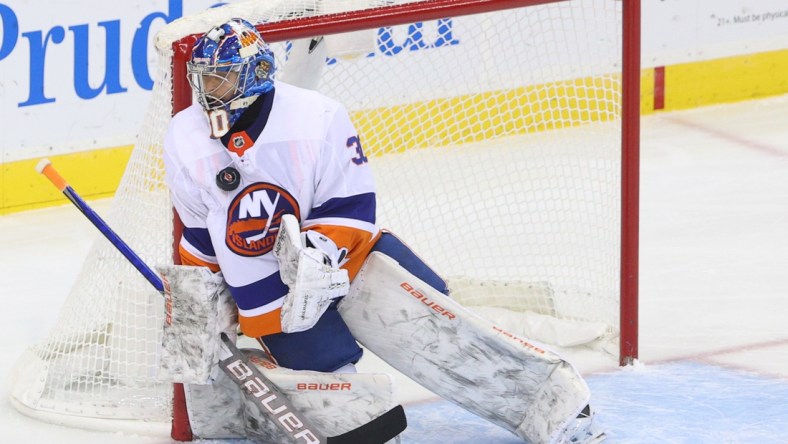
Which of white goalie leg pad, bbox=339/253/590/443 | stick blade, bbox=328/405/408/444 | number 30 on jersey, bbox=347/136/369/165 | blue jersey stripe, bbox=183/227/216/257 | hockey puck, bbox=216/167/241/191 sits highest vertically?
number 30 on jersey, bbox=347/136/369/165

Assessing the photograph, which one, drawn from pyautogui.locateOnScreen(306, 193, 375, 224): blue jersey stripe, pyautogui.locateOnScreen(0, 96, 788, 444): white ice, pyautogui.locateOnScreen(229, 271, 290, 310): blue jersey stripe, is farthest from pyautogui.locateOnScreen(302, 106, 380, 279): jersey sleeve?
pyautogui.locateOnScreen(0, 96, 788, 444): white ice

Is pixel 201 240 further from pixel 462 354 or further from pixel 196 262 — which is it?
pixel 462 354

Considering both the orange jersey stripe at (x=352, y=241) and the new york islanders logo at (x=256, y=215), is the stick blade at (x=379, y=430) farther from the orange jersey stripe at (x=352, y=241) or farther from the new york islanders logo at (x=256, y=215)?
the new york islanders logo at (x=256, y=215)

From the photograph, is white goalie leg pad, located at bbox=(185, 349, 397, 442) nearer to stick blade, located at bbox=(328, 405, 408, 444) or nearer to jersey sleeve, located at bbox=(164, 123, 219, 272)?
stick blade, located at bbox=(328, 405, 408, 444)

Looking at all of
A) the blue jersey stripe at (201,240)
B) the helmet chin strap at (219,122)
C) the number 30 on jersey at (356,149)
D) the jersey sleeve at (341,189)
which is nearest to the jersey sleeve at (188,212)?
the blue jersey stripe at (201,240)

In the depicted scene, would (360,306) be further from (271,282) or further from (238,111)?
(238,111)

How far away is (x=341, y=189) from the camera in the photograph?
11.3 feet

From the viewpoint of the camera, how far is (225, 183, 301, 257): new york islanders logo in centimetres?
343

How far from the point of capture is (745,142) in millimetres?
6199

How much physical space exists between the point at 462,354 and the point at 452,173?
1421 millimetres

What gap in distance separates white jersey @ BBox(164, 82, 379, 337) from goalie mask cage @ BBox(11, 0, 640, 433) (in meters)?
0.23

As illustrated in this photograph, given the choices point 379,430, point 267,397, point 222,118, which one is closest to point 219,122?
point 222,118

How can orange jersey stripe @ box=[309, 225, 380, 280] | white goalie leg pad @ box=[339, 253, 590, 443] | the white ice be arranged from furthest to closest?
the white ice, white goalie leg pad @ box=[339, 253, 590, 443], orange jersey stripe @ box=[309, 225, 380, 280]

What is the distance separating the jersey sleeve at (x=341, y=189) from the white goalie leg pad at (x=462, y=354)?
0.19m
